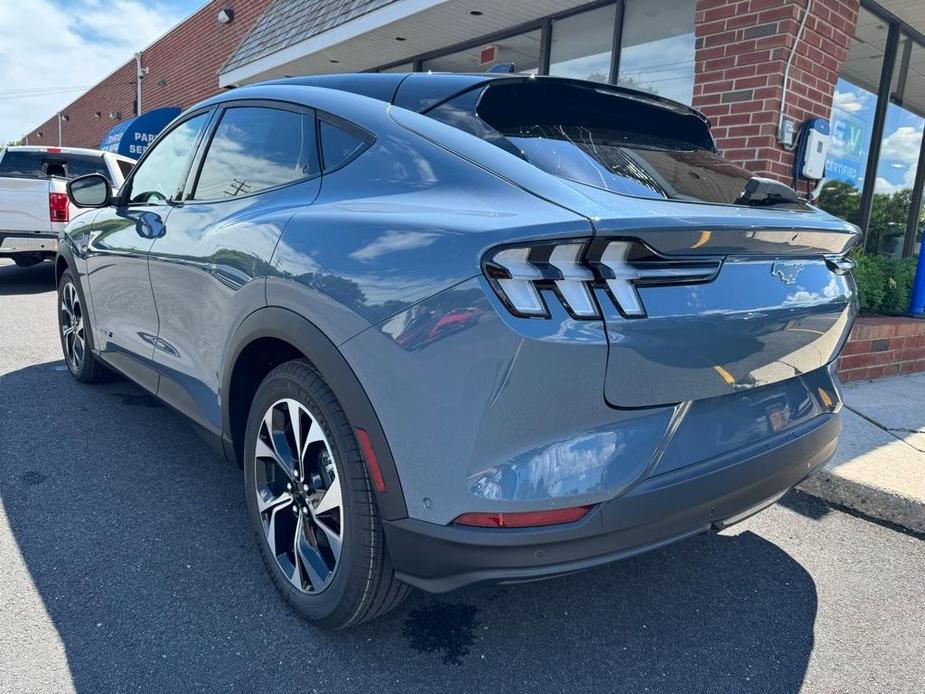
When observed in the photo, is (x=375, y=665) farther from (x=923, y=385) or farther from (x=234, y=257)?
(x=923, y=385)

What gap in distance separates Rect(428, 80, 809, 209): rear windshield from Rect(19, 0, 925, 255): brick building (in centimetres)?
74

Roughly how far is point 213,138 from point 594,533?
2.38 metres

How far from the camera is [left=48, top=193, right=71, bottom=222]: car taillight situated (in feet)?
28.3

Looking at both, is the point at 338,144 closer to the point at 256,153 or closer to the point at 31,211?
the point at 256,153

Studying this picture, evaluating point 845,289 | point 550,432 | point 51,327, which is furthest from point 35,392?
point 845,289

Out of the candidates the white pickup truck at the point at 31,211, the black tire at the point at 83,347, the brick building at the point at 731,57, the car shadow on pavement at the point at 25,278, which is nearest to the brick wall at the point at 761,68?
the brick building at the point at 731,57

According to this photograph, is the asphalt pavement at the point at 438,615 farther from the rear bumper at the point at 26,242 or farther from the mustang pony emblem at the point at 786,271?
the rear bumper at the point at 26,242

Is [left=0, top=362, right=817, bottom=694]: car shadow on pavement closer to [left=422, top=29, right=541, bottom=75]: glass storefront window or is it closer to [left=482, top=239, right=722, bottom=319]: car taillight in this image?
[left=482, top=239, right=722, bottom=319]: car taillight

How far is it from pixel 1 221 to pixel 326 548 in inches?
339

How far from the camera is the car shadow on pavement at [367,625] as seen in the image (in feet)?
6.54

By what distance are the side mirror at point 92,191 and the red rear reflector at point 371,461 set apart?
2.80m

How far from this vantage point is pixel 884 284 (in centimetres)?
594

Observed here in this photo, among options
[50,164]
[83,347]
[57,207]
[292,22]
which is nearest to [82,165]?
[50,164]

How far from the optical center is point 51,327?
6.54 metres
